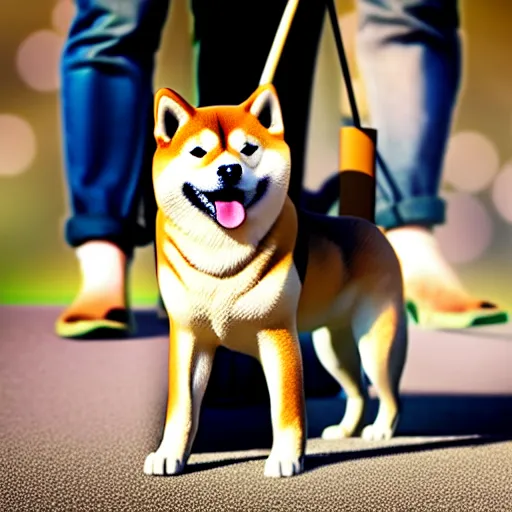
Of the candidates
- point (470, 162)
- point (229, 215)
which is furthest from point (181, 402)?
point (470, 162)

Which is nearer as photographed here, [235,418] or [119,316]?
[235,418]

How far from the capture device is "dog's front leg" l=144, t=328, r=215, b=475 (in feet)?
2.53

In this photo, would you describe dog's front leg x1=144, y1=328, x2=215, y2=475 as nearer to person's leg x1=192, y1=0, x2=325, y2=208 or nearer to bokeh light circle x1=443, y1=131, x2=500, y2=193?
person's leg x1=192, y1=0, x2=325, y2=208

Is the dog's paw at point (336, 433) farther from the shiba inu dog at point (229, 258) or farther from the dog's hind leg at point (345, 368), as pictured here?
the shiba inu dog at point (229, 258)

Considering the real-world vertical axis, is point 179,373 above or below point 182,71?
below

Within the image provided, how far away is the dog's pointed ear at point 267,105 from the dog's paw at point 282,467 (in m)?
0.33

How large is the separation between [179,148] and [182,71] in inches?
22.5

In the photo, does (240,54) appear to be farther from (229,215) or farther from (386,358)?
(386,358)

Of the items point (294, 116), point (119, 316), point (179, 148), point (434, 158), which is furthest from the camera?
point (434, 158)

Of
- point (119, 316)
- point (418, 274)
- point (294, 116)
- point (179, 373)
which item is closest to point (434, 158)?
point (418, 274)

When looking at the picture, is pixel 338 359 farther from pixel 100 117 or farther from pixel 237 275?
pixel 100 117

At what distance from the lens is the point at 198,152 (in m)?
0.75

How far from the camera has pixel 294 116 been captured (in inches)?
40.6

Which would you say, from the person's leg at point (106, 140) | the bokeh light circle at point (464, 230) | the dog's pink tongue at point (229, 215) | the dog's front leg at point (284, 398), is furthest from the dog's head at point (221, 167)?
the bokeh light circle at point (464, 230)
